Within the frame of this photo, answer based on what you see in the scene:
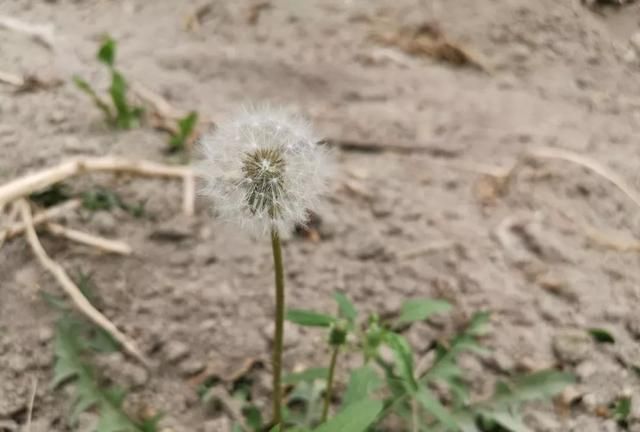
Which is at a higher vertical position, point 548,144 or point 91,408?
point 548,144

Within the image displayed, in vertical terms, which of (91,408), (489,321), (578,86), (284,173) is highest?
(284,173)

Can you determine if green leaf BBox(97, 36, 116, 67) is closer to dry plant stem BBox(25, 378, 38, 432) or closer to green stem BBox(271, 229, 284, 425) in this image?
dry plant stem BBox(25, 378, 38, 432)

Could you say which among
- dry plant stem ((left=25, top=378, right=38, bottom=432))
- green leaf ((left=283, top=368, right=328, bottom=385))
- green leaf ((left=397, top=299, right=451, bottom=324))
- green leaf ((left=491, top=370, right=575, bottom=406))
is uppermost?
green leaf ((left=397, top=299, right=451, bottom=324))

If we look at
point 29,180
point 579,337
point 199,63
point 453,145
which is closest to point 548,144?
point 453,145

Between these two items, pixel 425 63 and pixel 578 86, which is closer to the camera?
pixel 578 86

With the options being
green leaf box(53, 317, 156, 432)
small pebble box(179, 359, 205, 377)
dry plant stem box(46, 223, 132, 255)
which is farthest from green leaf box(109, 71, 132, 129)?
small pebble box(179, 359, 205, 377)

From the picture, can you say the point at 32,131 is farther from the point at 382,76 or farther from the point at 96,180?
the point at 382,76

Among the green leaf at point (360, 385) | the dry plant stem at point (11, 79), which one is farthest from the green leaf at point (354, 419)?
the dry plant stem at point (11, 79)
